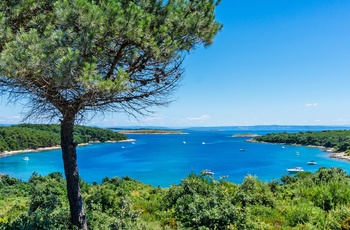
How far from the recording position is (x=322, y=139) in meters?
84.4

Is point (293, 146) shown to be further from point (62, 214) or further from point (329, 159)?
point (62, 214)

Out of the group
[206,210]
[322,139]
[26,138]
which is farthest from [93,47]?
[322,139]

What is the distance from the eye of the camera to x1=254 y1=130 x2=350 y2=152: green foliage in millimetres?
69819

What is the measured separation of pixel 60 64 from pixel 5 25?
1.07 meters

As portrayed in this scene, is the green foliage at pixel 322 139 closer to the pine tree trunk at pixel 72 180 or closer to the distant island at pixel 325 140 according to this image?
the distant island at pixel 325 140

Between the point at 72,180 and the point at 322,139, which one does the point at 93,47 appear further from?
the point at 322,139

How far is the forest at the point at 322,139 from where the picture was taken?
6825cm

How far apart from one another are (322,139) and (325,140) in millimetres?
2404

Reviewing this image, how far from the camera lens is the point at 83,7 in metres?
3.36

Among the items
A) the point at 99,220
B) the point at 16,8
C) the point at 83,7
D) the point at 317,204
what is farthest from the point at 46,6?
the point at 317,204

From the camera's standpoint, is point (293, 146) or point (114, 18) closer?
point (114, 18)

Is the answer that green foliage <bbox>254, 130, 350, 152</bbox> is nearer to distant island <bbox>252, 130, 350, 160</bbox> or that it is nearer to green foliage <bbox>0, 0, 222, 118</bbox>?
distant island <bbox>252, 130, 350, 160</bbox>

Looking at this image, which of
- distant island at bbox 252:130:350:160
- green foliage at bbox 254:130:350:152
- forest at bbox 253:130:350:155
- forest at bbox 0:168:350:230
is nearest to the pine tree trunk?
forest at bbox 0:168:350:230

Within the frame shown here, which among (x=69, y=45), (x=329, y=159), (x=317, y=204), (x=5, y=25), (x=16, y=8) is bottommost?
(x=329, y=159)
